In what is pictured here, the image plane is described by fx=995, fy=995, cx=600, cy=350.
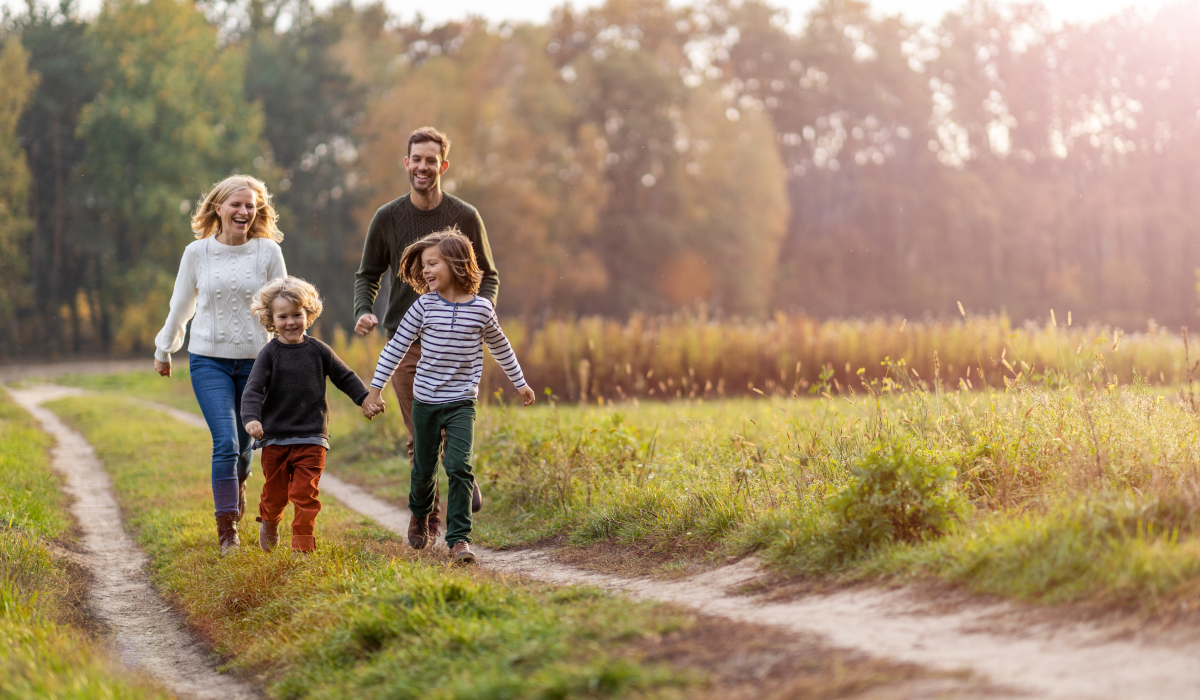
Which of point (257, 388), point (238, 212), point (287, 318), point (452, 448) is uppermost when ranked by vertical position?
point (238, 212)

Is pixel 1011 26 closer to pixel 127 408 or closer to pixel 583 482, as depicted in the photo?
pixel 127 408

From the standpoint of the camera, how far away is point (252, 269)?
6074mm

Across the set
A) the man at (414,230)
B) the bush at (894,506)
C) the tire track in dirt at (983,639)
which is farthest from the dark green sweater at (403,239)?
the bush at (894,506)

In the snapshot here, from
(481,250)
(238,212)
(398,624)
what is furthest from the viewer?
(481,250)

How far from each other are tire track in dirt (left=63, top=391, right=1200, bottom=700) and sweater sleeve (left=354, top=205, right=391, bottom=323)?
105 inches

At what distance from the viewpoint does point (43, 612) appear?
197 inches

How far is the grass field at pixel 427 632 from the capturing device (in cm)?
331

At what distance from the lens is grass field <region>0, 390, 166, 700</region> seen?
3.69m

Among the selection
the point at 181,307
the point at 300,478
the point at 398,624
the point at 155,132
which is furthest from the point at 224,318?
the point at 155,132

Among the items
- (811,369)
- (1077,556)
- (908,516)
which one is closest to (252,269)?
(908,516)

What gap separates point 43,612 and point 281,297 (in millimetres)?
1988

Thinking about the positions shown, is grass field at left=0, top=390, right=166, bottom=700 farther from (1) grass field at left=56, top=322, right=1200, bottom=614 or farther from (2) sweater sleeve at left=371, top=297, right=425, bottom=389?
(1) grass field at left=56, top=322, right=1200, bottom=614

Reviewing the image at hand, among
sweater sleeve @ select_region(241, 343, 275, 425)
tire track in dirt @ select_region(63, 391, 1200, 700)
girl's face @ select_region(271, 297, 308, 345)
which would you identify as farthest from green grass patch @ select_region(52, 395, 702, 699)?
girl's face @ select_region(271, 297, 308, 345)

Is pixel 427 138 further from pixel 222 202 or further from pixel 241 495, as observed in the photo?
pixel 241 495
